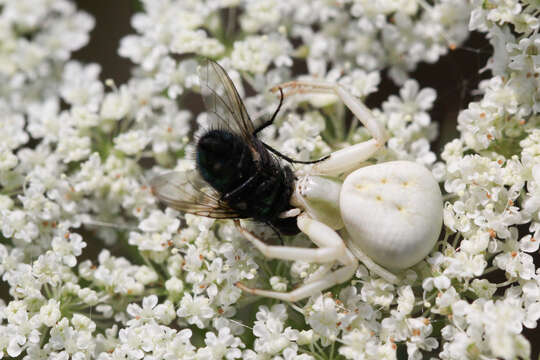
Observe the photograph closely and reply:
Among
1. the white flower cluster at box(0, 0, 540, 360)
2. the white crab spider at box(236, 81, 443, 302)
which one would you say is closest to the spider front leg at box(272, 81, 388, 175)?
the white crab spider at box(236, 81, 443, 302)

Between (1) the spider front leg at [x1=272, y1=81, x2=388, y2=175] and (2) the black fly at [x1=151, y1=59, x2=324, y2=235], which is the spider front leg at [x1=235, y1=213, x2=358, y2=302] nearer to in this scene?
(2) the black fly at [x1=151, y1=59, x2=324, y2=235]

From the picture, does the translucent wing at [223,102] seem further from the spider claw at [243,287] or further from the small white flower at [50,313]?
the small white flower at [50,313]

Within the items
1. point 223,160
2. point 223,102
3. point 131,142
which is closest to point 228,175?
point 223,160

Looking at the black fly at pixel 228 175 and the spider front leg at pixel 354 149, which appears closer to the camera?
the black fly at pixel 228 175

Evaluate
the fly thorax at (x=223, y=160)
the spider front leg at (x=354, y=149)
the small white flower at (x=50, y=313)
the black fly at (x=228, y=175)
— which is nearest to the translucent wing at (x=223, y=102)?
the black fly at (x=228, y=175)

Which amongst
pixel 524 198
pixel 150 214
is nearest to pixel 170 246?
pixel 150 214
